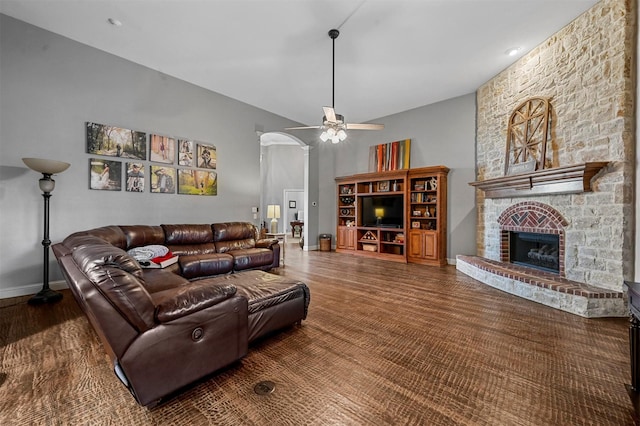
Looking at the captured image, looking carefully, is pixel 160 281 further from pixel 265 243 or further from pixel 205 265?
pixel 265 243

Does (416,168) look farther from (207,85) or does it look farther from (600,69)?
(207,85)

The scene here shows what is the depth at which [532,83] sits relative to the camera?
4.06m

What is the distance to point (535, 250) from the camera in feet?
13.5

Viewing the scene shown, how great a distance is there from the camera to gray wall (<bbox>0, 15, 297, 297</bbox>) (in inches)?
134

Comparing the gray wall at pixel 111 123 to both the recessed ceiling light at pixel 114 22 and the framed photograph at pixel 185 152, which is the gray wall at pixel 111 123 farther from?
the recessed ceiling light at pixel 114 22

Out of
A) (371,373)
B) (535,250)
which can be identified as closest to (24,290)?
(371,373)

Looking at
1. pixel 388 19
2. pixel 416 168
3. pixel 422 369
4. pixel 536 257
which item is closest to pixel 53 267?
pixel 422 369

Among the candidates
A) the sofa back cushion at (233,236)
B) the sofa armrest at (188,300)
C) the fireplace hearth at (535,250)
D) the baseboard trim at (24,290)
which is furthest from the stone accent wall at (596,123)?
the baseboard trim at (24,290)

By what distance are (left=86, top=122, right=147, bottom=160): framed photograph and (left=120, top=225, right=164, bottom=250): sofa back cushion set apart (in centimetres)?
131

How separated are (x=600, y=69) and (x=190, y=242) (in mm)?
6356

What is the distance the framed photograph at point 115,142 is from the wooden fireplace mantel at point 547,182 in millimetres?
6192

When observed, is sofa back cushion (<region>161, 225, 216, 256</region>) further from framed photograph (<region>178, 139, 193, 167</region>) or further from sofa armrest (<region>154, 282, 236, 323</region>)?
sofa armrest (<region>154, 282, 236, 323</region>)

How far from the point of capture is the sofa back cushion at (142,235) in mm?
3811

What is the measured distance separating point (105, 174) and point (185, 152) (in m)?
1.35
